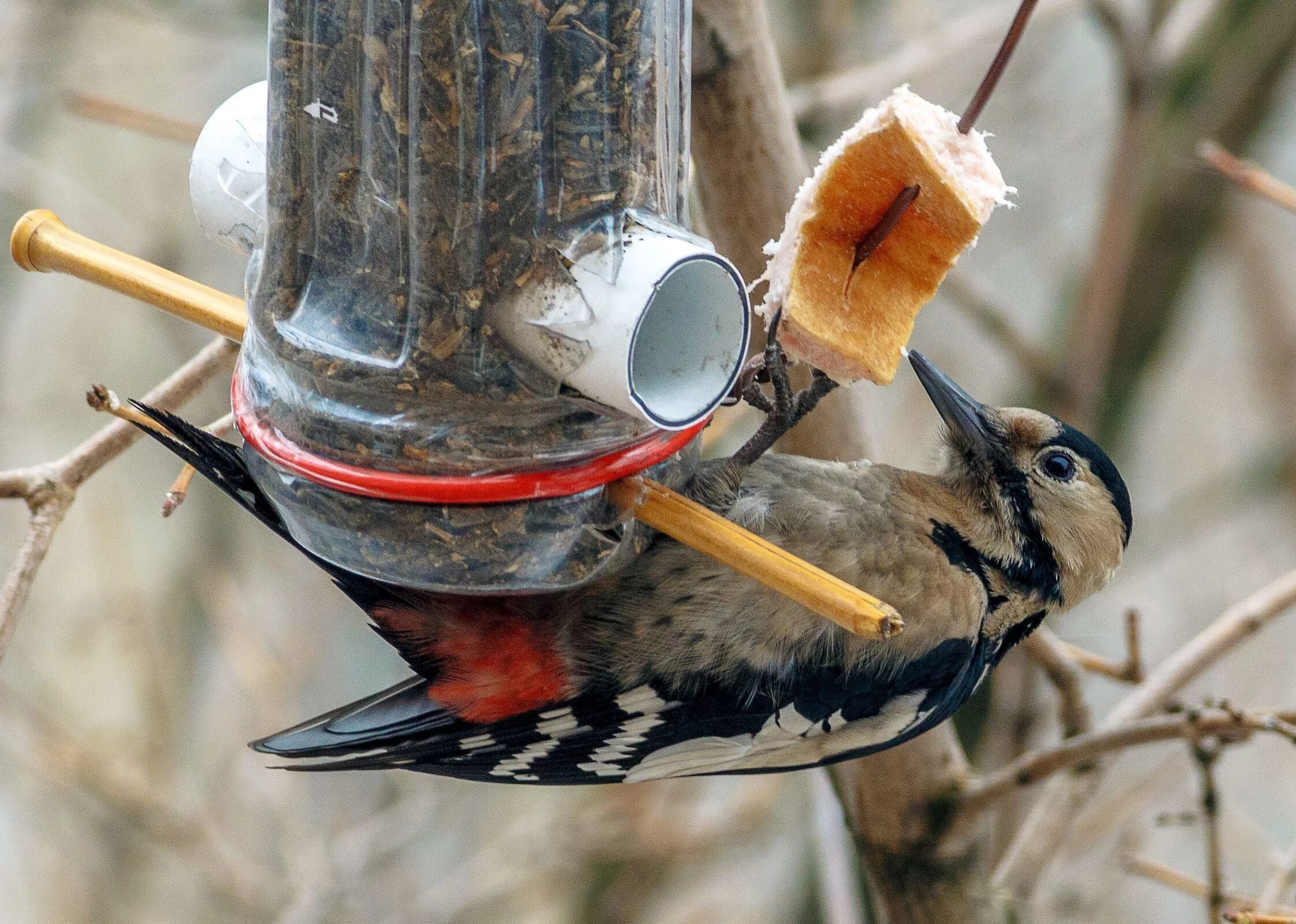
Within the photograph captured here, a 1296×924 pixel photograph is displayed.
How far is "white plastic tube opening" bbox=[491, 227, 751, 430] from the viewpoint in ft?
4.20

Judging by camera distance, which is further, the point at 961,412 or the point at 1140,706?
the point at 1140,706

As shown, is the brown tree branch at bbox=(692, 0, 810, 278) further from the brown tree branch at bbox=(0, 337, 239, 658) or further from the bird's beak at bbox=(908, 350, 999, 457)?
the brown tree branch at bbox=(0, 337, 239, 658)

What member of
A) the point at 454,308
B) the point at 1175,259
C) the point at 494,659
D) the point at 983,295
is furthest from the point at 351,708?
the point at 1175,259

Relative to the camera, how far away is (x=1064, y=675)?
7.57 feet

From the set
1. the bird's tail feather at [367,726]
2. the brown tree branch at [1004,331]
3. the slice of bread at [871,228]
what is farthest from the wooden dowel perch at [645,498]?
the brown tree branch at [1004,331]

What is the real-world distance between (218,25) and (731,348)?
289 centimetres

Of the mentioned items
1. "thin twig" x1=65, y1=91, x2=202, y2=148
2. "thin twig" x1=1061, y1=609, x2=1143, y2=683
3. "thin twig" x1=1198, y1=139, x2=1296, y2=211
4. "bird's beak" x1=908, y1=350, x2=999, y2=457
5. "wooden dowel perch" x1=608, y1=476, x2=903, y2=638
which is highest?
"thin twig" x1=1198, y1=139, x2=1296, y2=211

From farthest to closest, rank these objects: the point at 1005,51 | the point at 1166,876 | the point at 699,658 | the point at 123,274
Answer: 1. the point at 1166,876
2. the point at 699,658
3. the point at 123,274
4. the point at 1005,51

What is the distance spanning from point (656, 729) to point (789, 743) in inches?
8.0

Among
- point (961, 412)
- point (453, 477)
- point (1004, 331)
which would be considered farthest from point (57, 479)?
point (1004, 331)

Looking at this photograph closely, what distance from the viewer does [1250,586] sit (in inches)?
203

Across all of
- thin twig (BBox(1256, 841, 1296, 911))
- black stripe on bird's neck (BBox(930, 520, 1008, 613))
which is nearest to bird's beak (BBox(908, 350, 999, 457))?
black stripe on bird's neck (BBox(930, 520, 1008, 613))

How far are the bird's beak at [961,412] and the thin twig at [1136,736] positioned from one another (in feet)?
1.51

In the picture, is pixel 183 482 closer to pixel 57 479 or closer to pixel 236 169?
pixel 57 479
